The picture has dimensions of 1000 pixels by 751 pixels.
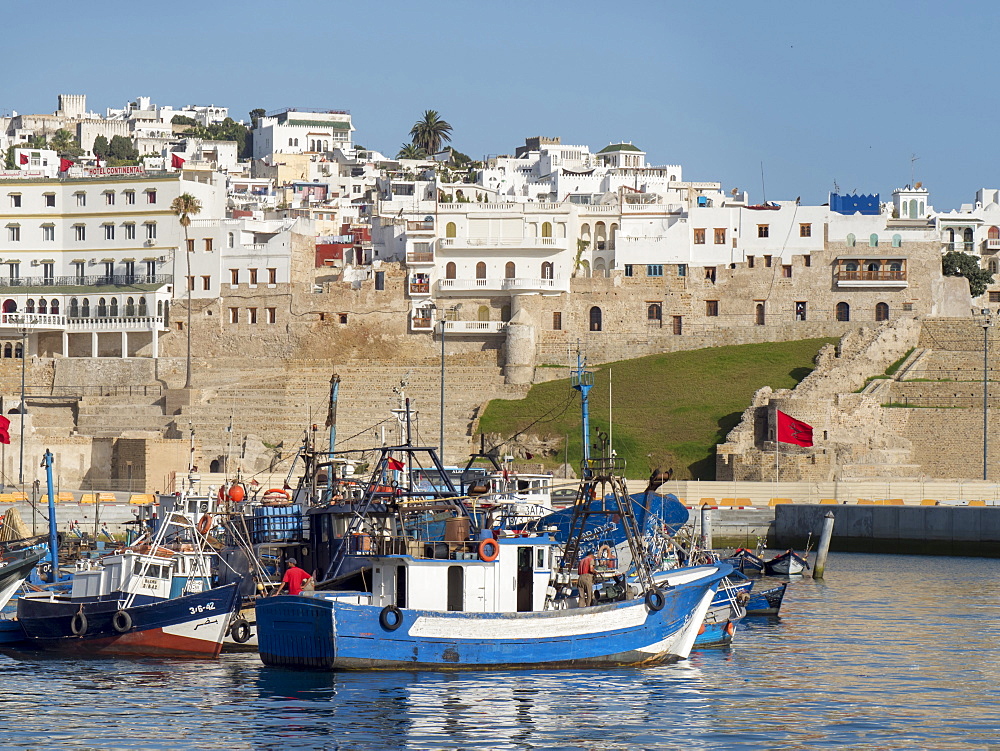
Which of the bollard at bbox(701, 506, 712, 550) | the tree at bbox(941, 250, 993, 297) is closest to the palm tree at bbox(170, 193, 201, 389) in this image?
the tree at bbox(941, 250, 993, 297)

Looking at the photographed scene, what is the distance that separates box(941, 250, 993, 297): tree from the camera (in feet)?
332

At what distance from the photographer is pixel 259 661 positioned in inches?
1371

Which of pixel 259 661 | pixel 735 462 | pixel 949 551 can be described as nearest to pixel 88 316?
pixel 735 462


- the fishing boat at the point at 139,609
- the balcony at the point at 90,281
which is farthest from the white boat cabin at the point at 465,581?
the balcony at the point at 90,281

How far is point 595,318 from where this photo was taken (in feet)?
299

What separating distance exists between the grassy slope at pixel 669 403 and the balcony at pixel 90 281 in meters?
25.9

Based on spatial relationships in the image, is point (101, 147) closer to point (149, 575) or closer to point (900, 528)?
point (900, 528)

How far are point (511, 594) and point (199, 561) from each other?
822 cm

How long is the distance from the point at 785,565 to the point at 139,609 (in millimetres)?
23440

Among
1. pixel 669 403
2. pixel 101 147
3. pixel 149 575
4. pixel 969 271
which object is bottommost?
pixel 149 575

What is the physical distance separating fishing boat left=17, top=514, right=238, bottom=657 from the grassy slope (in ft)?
119

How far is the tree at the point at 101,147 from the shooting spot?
591 ft

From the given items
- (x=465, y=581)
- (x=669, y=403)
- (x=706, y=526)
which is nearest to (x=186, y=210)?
(x=669, y=403)

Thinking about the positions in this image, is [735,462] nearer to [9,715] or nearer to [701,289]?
[701,289]
